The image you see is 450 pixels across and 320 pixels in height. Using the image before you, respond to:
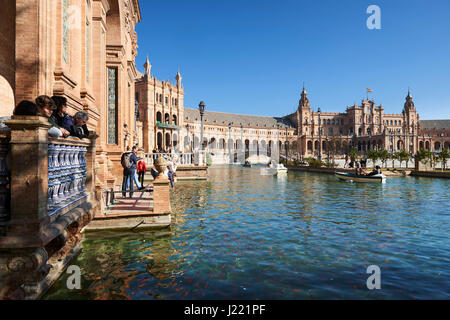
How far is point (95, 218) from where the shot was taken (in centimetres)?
826

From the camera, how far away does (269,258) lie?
21.7 ft

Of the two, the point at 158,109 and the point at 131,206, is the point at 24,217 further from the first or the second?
the point at 158,109

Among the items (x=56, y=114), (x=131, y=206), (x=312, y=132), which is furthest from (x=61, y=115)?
(x=312, y=132)

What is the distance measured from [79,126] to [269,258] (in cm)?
542

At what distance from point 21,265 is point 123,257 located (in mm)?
2934

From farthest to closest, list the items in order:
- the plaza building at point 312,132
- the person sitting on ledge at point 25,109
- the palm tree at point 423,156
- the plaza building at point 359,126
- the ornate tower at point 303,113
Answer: the ornate tower at point 303,113, the plaza building at point 359,126, the plaza building at point 312,132, the palm tree at point 423,156, the person sitting on ledge at point 25,109

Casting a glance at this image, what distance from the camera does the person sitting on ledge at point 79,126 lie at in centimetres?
594

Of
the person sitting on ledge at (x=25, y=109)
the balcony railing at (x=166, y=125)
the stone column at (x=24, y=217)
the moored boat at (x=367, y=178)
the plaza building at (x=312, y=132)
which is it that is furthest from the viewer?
the plaza building at (x=312, y=132)

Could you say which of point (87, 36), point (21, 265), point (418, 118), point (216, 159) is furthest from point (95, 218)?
point (418, 118)

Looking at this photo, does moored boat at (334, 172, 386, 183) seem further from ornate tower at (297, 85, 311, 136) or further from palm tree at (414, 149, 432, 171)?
ornate tower at (297, 85, 311, 136)

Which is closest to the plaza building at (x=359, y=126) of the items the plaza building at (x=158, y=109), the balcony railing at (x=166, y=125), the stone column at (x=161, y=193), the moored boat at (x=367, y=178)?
the plaza building at (x=158, y=109)

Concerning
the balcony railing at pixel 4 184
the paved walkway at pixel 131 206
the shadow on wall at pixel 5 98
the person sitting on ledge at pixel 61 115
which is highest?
the shadow on wall at pixel 5 98

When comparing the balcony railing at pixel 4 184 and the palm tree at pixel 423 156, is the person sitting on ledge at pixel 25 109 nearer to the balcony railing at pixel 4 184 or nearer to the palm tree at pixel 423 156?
the balcony railing at pixel 4 184

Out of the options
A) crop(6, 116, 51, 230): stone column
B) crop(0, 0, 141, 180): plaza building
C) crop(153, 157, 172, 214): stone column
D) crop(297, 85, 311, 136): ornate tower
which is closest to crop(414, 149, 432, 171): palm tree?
crop(0, 0, 141, 180): plaza building
